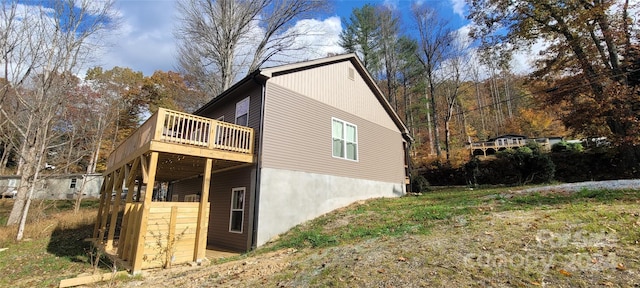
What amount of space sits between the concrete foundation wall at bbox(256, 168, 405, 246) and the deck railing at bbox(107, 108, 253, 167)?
1302mm

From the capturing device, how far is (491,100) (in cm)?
3841

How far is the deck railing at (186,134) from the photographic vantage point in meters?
7.54

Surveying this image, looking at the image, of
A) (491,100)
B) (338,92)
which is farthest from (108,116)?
(491,100)

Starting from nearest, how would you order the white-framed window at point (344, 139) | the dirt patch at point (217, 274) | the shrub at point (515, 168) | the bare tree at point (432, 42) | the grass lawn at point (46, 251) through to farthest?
the dirt patch at point (217, 274) < the grass lawn at point (46, 251) < the white-framed window at point (344, 139) < the shrub at point (515, 168) < the bare tree at point (432, 42)

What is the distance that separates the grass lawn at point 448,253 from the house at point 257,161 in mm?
1046

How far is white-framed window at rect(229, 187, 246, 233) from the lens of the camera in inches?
388

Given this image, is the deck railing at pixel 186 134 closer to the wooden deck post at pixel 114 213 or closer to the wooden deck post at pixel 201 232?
the wooden deck post at pixel 114 213

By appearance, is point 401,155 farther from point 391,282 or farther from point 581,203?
point 391,282

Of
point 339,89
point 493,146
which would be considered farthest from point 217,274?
point 493,146

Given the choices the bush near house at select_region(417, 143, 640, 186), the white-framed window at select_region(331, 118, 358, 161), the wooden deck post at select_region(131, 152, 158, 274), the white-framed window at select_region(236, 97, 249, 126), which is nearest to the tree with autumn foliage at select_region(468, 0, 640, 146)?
the bush near house at select_region(417, 143, 640, 186)

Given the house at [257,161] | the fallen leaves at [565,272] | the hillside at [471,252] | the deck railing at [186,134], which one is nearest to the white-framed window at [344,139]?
the house at [257,161]

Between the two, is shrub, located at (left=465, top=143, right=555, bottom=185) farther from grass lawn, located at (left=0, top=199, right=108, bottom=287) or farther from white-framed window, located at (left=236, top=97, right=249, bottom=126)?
grass lawn, located at (left=0, top=199, right=108, bottom=287)

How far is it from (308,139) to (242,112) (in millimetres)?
2709

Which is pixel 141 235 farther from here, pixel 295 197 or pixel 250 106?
pixel 250 106
